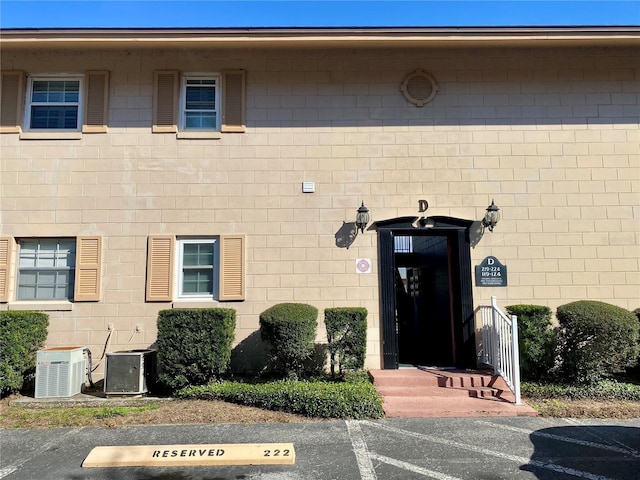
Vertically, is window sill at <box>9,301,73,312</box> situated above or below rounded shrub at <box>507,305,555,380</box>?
above

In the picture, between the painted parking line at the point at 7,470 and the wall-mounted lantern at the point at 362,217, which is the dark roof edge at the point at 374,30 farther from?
the painted parking line at the point at 7,470

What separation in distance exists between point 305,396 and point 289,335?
1.13m

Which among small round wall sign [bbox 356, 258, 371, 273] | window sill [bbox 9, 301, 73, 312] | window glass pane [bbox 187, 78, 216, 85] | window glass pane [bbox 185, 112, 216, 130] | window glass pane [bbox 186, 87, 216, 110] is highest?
window glass pane [bbox 187, 78, 216, 85]

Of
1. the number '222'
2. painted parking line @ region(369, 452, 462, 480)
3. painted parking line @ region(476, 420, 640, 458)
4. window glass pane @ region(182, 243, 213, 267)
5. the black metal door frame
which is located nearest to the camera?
painted parking line @ region(369, 452, 462, 480)

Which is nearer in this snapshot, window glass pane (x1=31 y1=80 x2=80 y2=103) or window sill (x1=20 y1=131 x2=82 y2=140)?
window sill (x1=20 y1=131 x2=82 y2=140)

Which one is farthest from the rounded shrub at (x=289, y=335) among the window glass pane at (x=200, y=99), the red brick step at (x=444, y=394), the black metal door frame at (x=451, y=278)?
the window glass pane at (x=200, y=99)

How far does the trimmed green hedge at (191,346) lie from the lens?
704 centimetres

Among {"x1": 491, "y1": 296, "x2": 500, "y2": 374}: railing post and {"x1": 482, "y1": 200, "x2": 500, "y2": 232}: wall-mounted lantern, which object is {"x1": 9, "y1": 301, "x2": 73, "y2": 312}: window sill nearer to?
{"x1": 491, "y1": 296, "x2": 500, "y2": 374}: railing post

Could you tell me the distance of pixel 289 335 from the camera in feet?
23.5

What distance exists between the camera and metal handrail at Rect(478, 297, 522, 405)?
651cm

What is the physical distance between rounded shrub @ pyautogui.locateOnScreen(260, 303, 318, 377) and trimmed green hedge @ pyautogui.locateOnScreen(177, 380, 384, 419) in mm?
345

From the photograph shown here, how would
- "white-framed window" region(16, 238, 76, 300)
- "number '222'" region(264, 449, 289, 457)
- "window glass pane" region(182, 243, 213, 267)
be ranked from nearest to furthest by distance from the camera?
"number '222'" region(264, 449, 289, 457) < "white-framed window" region(16, 238, 76, 300) < "window glass pane" region(182, 243, 213, 267)

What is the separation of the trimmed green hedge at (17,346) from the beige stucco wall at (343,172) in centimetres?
62

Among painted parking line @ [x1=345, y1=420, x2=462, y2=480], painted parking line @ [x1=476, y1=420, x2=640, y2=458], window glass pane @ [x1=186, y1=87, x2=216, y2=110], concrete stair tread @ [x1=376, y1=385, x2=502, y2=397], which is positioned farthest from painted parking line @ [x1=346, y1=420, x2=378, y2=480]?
window glass pane @ [x1=186, y1=87, x2=216, y2=110]
